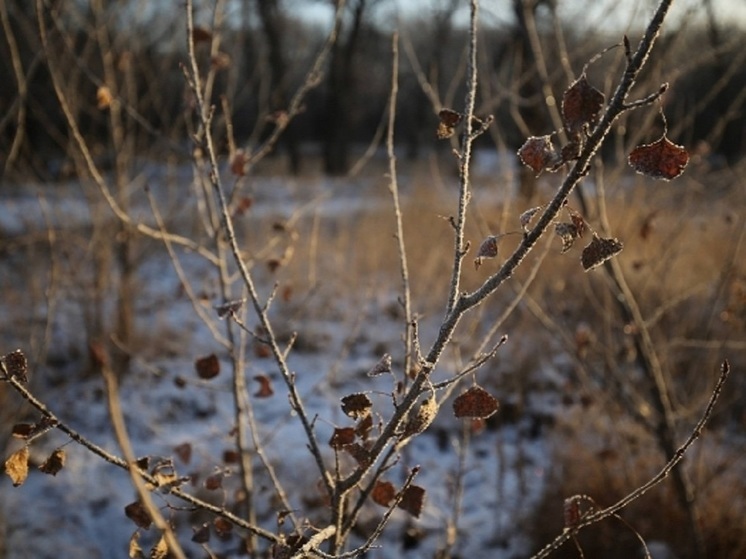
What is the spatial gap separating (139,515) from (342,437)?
331mm

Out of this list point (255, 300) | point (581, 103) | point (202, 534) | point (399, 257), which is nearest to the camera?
point (581, 103)

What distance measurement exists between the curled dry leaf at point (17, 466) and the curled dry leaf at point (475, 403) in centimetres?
54

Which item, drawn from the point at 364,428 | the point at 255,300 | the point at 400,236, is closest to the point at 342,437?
the point at 364,428

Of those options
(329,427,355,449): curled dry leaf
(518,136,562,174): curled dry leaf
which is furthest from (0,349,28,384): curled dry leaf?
(518,136,562,174): curled dry leaf

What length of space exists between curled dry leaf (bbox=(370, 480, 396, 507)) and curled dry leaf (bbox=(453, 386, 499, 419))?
1.12 ft

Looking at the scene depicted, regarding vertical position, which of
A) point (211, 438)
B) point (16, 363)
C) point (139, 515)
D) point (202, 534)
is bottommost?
point (211, 438)

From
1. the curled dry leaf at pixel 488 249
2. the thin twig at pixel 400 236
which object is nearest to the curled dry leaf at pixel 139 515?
the thin twig at pixel 400 236

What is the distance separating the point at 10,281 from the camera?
5.53 meters

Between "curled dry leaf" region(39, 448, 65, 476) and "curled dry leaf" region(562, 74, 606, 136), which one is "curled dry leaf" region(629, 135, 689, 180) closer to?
"curled dry leaf" region(562, 74, 606, 136)

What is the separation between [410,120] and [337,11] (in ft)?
66.4

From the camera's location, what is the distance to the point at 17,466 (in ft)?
2.93

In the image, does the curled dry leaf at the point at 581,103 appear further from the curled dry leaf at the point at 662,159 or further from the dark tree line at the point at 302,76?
the dark tree line at the point at 302,76

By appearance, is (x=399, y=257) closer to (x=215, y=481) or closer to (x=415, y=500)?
(x=215, y=481)

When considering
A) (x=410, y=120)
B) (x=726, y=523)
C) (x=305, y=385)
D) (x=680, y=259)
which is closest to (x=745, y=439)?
(x=726, y=523)
